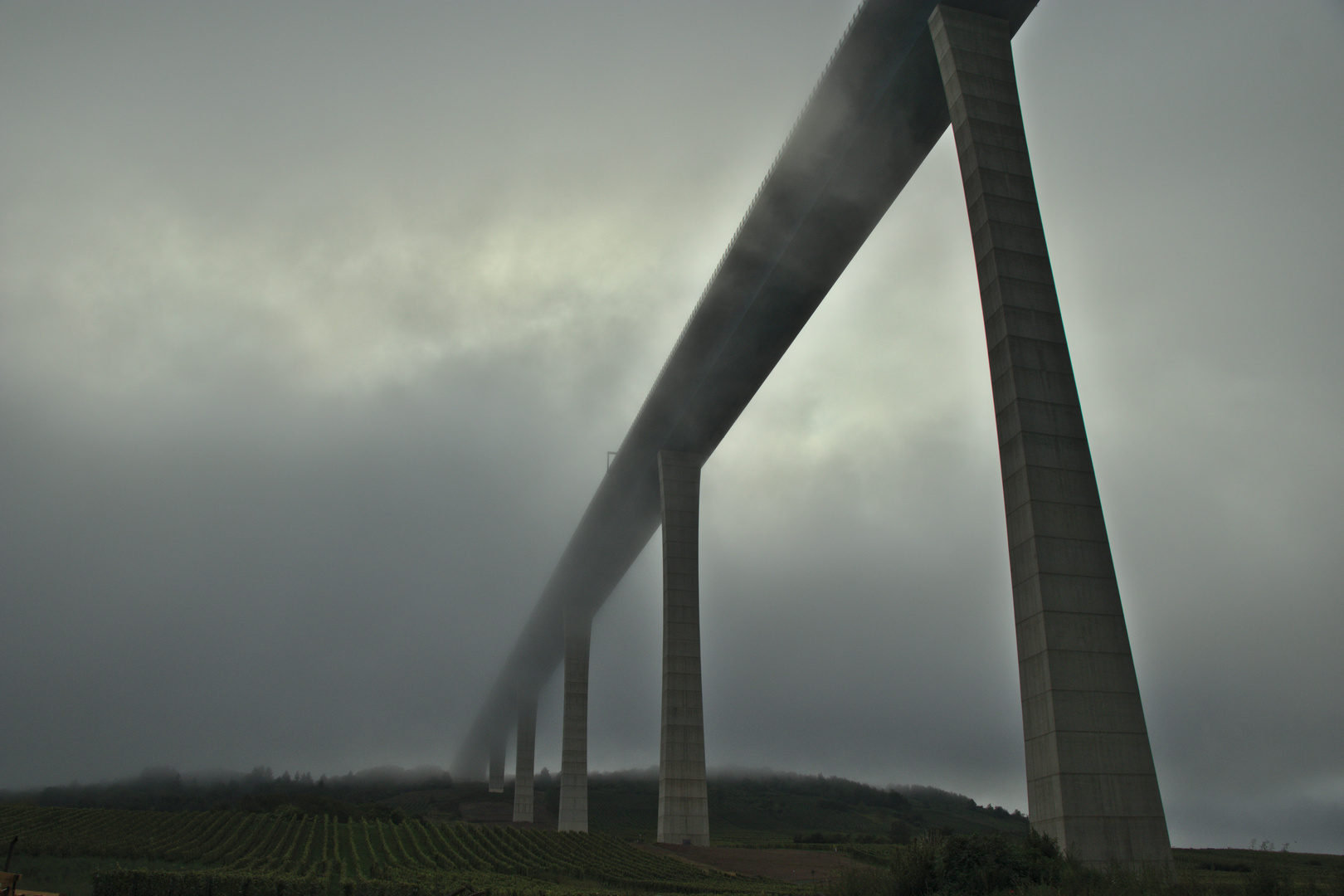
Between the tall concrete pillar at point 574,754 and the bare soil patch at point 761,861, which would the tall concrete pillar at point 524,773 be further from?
the bare soil patch at point 761,861

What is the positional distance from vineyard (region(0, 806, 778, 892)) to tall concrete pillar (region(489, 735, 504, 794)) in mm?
77629

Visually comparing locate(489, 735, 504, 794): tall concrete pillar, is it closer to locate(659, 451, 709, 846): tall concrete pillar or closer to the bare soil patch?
locate(659, 451, 709, 846): tall concrete pillar

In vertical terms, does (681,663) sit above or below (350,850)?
above

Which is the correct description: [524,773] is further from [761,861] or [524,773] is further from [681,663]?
[761,861]

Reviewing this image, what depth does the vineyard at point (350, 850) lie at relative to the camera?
30.6 m

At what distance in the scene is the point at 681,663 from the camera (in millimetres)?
47375

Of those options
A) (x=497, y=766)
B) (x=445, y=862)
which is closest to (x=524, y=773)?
(x=497, y=766)

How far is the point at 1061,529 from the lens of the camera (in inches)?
787

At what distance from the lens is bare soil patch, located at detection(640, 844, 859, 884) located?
3341 centimetres

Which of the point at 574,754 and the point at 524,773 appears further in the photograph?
the point at 524,773

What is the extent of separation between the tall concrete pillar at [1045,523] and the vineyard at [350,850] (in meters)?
12.3

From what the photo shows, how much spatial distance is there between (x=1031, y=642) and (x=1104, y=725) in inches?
84.2

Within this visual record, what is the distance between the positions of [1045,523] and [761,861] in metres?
25.3

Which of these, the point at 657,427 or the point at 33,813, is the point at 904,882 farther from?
the point at 33,813
